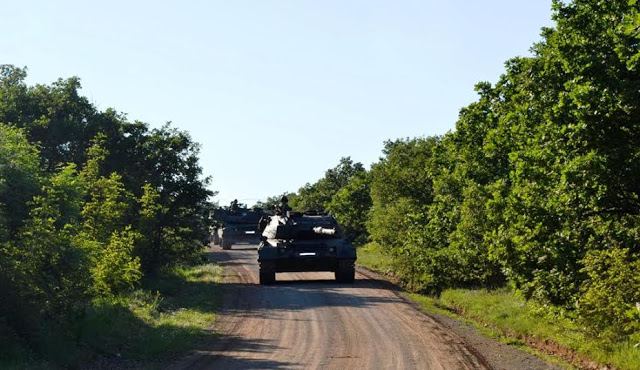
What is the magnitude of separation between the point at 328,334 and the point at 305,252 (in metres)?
10.2

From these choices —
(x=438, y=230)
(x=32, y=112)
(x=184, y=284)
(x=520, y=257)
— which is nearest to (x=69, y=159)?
(x=32, y=112)

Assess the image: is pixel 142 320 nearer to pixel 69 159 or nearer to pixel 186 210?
pixel 186 210

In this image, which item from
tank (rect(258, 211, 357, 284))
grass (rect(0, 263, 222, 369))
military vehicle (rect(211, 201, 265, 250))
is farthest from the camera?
military vehicle (rect(211, 201, 265, 250))

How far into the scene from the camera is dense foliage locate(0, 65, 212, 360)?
41.9 ft

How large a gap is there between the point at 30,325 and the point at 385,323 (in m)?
7.96

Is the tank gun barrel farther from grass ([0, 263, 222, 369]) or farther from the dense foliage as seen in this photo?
grass ([0, 263, 222, 369])

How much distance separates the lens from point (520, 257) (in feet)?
51.4

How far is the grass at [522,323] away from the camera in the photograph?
42.2 feet

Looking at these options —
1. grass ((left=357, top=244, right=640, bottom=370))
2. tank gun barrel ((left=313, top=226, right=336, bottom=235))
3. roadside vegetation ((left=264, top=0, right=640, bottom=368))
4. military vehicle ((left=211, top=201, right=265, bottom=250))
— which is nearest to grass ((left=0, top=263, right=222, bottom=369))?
tank gun barrel ((left=313, top=226, right=336, bottom=235))

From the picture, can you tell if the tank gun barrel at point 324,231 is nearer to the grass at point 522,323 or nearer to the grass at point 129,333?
the grass at point 522,323

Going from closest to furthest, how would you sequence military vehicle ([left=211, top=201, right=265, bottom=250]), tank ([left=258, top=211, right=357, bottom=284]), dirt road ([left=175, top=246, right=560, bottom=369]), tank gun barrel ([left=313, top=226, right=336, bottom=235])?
1. dirt road ([left=175, top=246, right=560, bottom=369])
2. tank ([left=258, top=211, right=357, bottom=284])
3. tank gun barrel ([left=313, top=226, right=336, bottom=235])
4. military vehicle ([left=211, top=201, right=265, bottom=250])

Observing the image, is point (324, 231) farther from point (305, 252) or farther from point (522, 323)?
point (522, 323)

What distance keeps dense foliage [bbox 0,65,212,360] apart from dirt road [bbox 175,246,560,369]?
270cm

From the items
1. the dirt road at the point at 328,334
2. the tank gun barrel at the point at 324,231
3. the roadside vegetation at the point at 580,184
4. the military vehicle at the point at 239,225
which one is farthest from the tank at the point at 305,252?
the military vehicle at the point at 239,225
